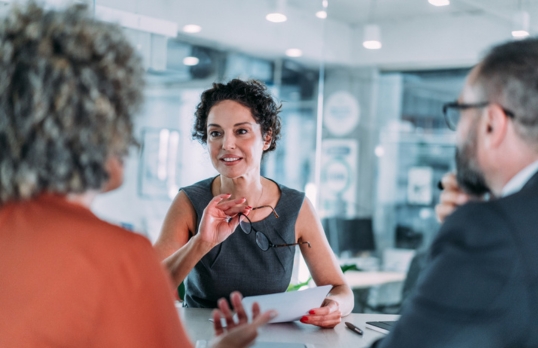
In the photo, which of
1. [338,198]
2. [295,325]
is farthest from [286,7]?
[295,325]

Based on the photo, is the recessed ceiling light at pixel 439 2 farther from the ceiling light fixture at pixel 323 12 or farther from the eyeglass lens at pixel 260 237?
the eyeglass lens at pixel 260 237

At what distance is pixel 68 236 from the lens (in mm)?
929

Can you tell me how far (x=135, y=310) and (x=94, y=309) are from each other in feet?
0.21

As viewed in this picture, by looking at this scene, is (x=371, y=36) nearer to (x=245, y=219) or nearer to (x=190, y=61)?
(x=190, y=61)

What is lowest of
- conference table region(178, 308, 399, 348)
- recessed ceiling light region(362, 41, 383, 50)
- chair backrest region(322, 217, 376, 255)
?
chair backrest region(322, 217, 376, 255)

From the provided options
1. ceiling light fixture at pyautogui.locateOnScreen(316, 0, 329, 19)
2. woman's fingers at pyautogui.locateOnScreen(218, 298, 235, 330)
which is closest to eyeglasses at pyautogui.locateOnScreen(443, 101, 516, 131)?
woman's fingers at pyautogui.locateOnScreen(218, 298, 235, 330)

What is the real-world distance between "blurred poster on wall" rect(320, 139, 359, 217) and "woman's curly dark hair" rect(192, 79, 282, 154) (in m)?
3.55

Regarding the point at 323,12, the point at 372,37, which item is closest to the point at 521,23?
the point at 372,37

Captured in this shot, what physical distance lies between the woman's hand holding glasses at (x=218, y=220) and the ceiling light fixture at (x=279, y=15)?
4322 mm

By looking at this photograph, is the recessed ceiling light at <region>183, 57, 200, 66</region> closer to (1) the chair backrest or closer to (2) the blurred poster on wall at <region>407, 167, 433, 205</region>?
(1) the chair backrest

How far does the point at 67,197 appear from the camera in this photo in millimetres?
1014

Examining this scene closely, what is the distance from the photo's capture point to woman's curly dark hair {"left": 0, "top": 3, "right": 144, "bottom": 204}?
0.95 m

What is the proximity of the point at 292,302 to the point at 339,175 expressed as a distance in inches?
181

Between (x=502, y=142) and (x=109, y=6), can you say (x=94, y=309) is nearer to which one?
(x=502, y=142)
